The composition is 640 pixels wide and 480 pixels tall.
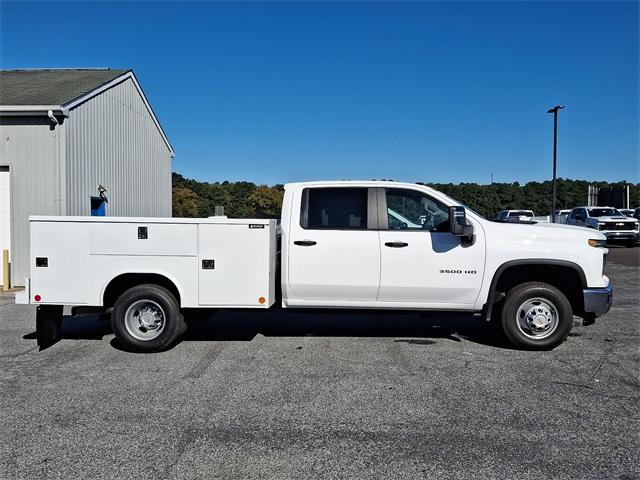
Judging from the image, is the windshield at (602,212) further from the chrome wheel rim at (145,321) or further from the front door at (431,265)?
the chrome wheel rim at (145,321)

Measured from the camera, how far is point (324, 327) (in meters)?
8.07

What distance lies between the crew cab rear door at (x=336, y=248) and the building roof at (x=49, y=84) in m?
8.49

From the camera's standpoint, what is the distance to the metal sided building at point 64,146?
12.4 meters

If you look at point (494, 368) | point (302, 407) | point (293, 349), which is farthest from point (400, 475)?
point (293, 349)

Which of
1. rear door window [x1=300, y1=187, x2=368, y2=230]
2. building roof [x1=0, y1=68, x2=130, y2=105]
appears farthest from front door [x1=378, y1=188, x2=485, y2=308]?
building roof [x1=0, y1=68, x2=130, y2=105]

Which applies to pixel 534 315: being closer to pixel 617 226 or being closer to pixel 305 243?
pixel 305 243

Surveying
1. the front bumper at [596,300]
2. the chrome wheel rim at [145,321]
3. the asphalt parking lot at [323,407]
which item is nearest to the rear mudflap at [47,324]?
the asphalt parking lot at [323,407]

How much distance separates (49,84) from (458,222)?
13075 mm

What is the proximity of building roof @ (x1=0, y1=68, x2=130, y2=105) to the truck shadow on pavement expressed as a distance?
20.8 feet

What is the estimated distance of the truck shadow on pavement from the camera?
23.3ft

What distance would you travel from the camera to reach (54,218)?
644 centimetres

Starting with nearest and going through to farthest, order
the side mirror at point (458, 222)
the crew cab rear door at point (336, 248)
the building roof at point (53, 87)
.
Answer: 1. the side mirror at point (458, 222)
2. the crew cab rear door at point (336, 248)
3. the building roof at point (53, 87)

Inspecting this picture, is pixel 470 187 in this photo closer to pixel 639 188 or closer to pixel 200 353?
pixel 639 188

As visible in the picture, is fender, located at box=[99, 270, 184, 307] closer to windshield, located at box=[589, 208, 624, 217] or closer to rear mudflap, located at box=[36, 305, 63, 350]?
rear mudflap, located at box=[36, 305, 63, 350]
